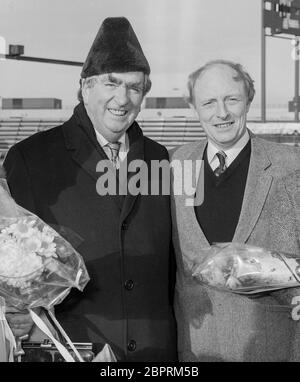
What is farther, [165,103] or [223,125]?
[165,103]

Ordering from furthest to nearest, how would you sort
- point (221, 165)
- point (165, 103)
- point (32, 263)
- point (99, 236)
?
1. point (165, 103)
2. point (221, 165)
3. point (99, 236)
4. point (32, 263)

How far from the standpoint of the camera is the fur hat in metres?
2.02

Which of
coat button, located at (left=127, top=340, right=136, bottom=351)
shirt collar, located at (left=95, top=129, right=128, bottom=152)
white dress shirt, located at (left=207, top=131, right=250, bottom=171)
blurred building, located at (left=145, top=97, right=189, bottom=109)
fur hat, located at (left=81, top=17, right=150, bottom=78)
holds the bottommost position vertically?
coat button, located at (left=127, top=340, right=136, bottom=351)

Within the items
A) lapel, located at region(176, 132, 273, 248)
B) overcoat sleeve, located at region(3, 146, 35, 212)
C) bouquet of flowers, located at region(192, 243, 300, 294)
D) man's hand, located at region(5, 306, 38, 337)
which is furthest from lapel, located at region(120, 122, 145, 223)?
man's hand, located at region(5, 306, 38, 337)

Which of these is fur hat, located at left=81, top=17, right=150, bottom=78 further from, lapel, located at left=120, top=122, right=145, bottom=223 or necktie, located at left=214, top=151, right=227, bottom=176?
necktie, located at left=214, top=151, right=227, bottom=176

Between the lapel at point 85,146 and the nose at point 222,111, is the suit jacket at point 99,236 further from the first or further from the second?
the nose at point 222,111

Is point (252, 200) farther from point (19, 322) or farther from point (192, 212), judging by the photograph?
point (19, 322)

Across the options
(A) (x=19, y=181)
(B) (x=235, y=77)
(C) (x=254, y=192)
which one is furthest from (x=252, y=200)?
(A) (x=19, y=181)

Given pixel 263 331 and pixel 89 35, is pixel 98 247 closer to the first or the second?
pixel 263 331

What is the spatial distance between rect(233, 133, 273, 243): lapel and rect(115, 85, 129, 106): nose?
47 cm

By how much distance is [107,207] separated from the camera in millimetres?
2020

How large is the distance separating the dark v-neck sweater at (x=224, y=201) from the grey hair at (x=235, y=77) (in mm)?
181

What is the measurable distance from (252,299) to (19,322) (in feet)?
2.50

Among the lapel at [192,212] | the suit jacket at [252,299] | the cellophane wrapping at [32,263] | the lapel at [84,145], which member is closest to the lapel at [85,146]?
the lapel at [84,145]
